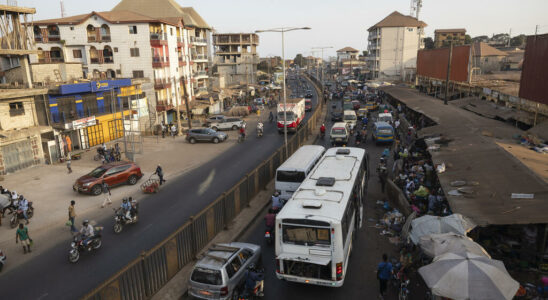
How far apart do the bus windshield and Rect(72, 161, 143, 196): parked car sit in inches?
584

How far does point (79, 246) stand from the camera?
13.7 meters

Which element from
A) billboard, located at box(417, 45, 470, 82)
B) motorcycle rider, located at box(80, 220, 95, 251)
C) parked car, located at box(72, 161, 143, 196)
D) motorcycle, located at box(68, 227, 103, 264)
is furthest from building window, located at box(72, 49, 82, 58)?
billboard, located at box(417, 45, 470, 82)

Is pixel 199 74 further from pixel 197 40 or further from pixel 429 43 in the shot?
pixel 429 43

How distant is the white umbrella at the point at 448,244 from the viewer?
9.35m

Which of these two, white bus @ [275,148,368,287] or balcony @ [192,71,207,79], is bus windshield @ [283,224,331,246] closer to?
white bus @ [275,148,368,287]

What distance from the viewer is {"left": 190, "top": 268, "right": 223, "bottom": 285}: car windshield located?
9.66m

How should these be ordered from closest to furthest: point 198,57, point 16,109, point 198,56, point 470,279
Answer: point 470,279
point 16,109
point 198,56
point 198,57

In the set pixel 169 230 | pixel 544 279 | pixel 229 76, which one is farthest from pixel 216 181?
pixel 229 76

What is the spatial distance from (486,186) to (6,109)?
96.2ft

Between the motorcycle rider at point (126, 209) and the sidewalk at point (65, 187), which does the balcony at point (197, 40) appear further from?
the motorcycle rider at point (126, 209)

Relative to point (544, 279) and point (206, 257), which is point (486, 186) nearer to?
point (544, 279)

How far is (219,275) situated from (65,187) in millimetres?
17402

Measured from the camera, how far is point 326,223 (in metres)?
10.2

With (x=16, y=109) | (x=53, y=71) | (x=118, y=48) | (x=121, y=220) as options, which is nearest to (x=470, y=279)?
(x=121, y=220)
